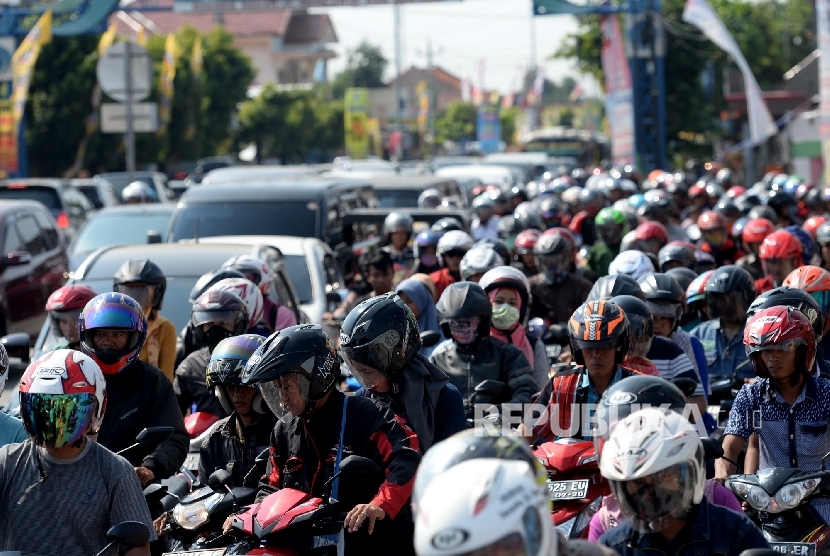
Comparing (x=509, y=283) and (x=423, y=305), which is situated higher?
(x=509, y=283)

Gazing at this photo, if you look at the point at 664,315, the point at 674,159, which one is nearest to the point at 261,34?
the point at 674,159

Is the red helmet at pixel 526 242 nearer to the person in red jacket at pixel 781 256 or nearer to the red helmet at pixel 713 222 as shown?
the red helmet at pixel 713 222

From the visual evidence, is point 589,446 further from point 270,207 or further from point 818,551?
point 270,207

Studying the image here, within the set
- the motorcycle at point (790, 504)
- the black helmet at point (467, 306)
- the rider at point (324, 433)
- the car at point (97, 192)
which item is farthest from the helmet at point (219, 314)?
the car at point (97, 192)

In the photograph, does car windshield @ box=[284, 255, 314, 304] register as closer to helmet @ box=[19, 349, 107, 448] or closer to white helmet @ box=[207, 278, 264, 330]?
white helmet @ box=[207, 278, 264, 330]

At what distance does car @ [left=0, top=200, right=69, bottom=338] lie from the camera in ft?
52.5

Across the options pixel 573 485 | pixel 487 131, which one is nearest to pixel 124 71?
pixel 573 485

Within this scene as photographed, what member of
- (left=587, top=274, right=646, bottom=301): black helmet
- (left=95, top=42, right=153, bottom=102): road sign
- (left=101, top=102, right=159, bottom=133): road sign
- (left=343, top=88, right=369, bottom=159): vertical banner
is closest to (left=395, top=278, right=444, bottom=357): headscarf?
(left=587, top=274, right=646, bottom=301): black helmet

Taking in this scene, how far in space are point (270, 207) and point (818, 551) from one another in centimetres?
978

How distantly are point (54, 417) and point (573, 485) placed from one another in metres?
2.24

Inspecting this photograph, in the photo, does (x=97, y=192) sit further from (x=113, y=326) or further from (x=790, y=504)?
(x=790, y=504)

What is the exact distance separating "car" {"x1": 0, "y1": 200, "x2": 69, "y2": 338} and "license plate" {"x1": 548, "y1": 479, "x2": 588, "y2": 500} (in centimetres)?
1088

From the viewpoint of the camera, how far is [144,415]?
22.4 ft

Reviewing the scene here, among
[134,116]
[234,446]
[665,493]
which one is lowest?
[234,446]
